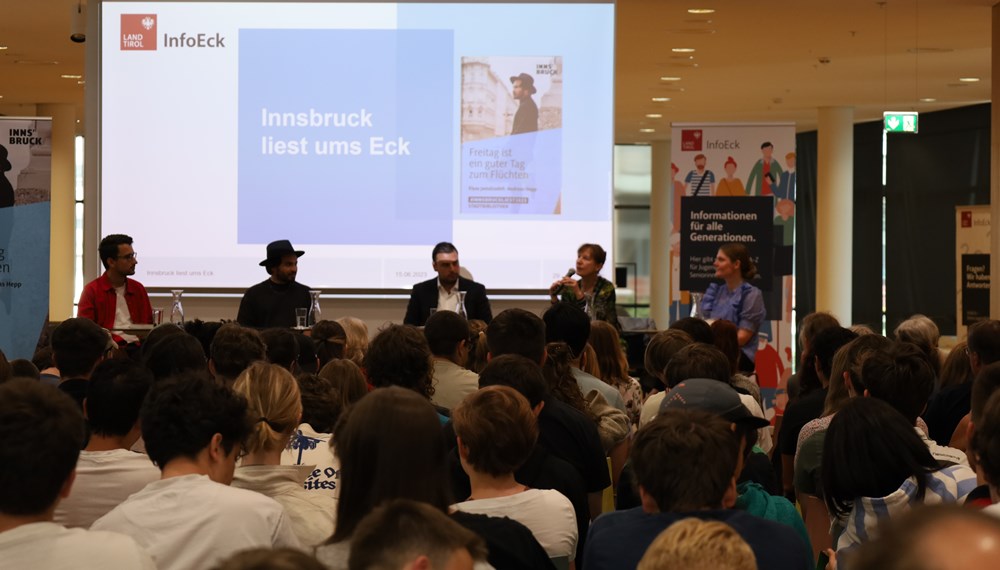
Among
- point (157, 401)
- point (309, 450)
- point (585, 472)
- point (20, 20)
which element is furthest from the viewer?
point (20, 20)

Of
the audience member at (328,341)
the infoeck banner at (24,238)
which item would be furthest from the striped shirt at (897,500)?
the infoeck banner at (24,238)

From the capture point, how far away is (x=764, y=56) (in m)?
14.9

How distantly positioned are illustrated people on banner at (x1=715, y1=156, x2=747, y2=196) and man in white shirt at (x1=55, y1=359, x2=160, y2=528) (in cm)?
996

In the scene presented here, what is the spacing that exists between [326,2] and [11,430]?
7.92 m

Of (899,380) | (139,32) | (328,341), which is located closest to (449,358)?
(328,341)

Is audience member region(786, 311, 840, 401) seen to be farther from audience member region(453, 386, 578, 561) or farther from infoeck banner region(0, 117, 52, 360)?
infoeck banner region(0, 117, 52, 360)

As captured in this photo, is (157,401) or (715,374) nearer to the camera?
(157,401)

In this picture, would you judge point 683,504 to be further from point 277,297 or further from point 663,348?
point 277,297

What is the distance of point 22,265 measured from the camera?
9.23m

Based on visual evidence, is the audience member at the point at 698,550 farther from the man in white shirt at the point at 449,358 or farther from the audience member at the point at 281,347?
the audience member at the point at 281,347

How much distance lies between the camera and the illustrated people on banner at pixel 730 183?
12.9 metres

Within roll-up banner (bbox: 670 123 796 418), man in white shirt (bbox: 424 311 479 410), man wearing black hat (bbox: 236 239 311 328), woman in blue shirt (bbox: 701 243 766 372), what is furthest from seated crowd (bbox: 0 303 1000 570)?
roll-up banner (bbox: 670 123 796 418)

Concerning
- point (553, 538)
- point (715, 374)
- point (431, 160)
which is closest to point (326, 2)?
point (431, 160)

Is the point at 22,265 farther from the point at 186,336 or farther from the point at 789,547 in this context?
the point at 789,547
